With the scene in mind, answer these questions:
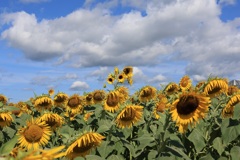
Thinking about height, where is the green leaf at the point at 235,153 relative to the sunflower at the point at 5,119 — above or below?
below

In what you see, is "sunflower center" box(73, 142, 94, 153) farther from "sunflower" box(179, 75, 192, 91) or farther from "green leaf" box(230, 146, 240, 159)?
"sunflower" box(179, 75, 192, 91)

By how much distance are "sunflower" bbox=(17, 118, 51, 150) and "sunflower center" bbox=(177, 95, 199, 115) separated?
7.52 ft

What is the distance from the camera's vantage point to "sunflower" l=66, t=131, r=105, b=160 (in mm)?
4332

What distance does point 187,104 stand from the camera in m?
4.62

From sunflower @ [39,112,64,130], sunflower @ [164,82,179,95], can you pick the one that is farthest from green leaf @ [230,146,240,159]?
sunflower @ [164,82,179,95]

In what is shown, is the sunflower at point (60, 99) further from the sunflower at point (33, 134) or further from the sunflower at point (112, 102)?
the sunflower at point (33, 134)

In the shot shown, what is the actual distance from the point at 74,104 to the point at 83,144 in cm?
548

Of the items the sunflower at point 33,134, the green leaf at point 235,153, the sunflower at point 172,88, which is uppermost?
the sunflower at point 172,88

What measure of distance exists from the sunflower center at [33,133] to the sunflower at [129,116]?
1242 mm

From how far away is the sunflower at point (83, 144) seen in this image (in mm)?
4332

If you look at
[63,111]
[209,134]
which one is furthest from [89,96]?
[209,134]

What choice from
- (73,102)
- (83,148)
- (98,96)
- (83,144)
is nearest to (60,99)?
(73,102)

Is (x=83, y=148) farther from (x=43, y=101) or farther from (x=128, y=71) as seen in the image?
(x=128, y=71)

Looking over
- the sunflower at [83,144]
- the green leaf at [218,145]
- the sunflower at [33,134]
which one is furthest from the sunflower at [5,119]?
the green leaf at [218,145]
